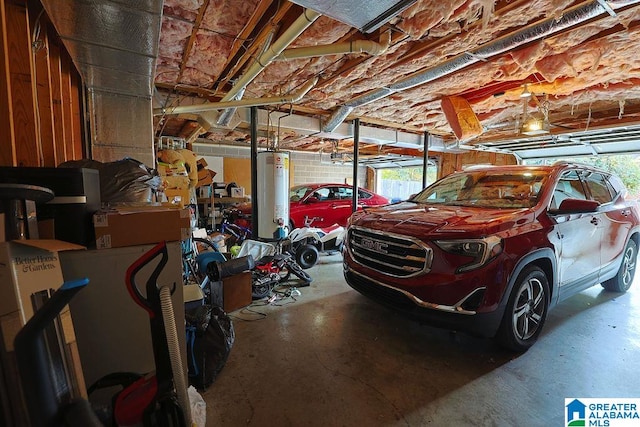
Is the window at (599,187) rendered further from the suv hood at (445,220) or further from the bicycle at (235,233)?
the bicycle at (235,233)

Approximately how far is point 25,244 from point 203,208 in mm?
6442

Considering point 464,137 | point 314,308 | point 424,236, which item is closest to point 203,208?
point 314,308

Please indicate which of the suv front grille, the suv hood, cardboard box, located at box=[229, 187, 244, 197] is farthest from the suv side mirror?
cardboard box, located at box=[229, 187, 244, 197]

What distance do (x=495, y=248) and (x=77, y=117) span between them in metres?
3.84

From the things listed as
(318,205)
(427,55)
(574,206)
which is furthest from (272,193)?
(574,206)

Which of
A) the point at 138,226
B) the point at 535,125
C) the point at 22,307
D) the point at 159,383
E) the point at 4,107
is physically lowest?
the point at 159,383

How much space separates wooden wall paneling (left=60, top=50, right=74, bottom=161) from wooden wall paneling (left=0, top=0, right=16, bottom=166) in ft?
3.55

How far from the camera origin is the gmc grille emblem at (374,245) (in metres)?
2.30

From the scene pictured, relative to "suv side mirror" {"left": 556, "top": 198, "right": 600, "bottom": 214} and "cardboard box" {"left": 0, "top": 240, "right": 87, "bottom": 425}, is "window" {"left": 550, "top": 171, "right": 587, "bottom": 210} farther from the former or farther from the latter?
"cardboard box" {"left": 0, "top": 240, "right": 87, "bottom": 425}

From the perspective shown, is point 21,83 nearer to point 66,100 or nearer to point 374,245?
point 66,100

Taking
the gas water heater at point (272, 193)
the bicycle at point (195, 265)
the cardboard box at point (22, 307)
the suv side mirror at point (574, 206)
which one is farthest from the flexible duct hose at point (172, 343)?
the gas water heater at point (272, 193)

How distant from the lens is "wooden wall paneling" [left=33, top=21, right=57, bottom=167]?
208cm

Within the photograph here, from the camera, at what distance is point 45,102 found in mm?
2113

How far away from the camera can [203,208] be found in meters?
7.33
